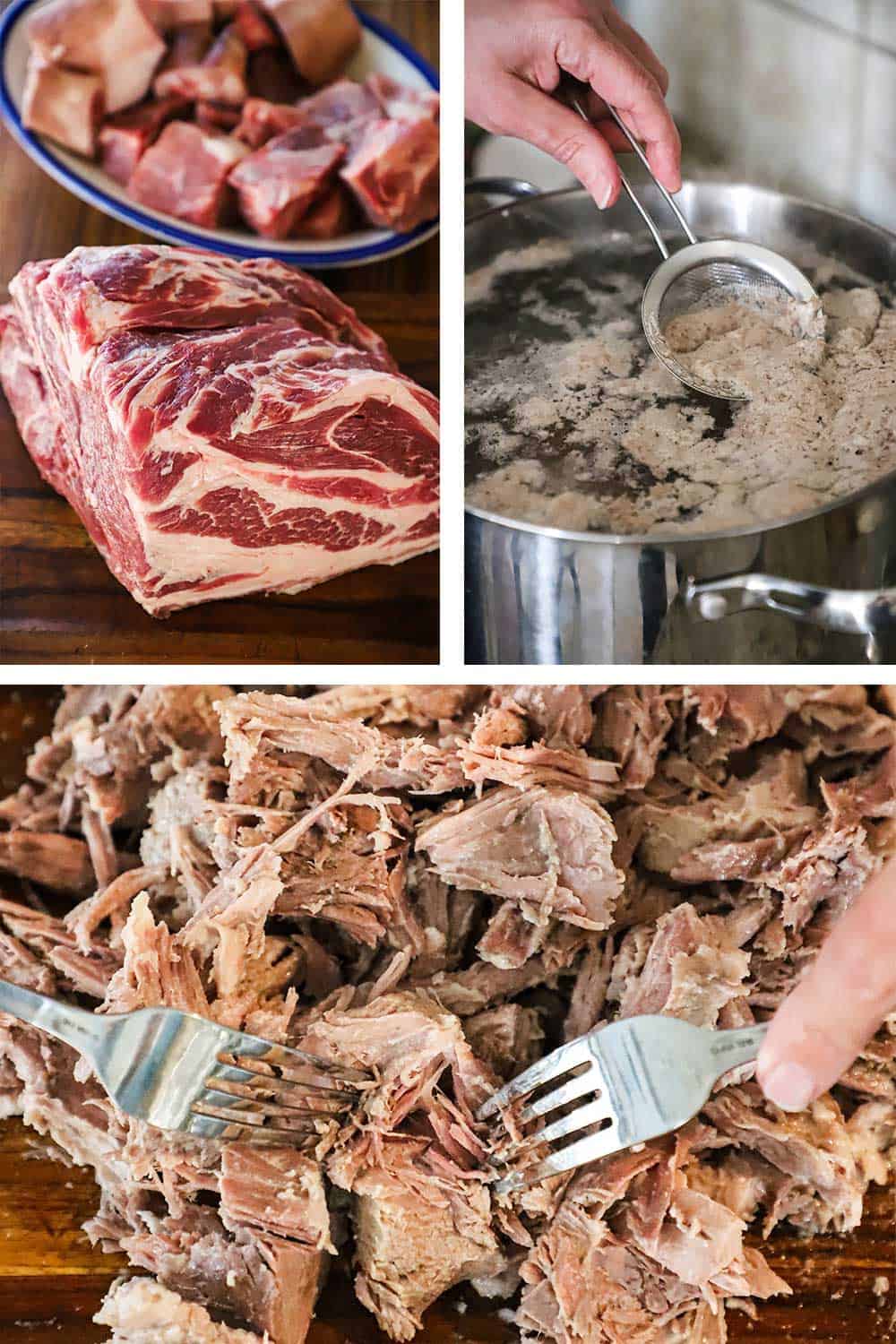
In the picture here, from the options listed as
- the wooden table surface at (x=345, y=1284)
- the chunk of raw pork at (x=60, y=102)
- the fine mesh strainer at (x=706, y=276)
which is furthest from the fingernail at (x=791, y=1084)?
the chunk of raw pork at (x=60, y=102)

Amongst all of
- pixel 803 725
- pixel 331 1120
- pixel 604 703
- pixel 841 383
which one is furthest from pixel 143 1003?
pixel 841 383

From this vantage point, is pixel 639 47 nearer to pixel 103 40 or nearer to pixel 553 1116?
pixel 103 40

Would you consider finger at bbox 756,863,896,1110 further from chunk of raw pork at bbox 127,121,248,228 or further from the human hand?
chunk of raw pork at bbox 127,121,248,228

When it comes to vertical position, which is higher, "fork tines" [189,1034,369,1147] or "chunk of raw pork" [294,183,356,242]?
"chunk of raw pork" [294,183,356,242]

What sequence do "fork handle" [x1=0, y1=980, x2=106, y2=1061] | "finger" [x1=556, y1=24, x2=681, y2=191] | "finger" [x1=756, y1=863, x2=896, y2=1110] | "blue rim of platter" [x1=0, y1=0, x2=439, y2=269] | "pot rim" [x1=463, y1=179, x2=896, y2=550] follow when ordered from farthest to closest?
"blue rim of platter" [x1=0, y1=0, x2=439, y2=269]
"finger" [x1=556, y1=24, x2=681, y2=191]
"pot rim" [x1=463, y1=179, x2=896, y2=550]
"fork handle" [x1=0, y1=980, x2=106, y2=1061]
"finger" [x1=756, y1=863, x2=896, y2=1110]

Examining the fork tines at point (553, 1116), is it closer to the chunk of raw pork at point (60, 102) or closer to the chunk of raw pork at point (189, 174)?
the chunk of raw pork at point (189, 174)

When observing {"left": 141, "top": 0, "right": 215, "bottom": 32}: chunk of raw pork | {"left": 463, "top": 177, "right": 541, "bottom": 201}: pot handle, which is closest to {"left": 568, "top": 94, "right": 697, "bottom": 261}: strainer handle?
{"left": 463, "top": 177, "right": 541, "bottom": 201}: pot handle
